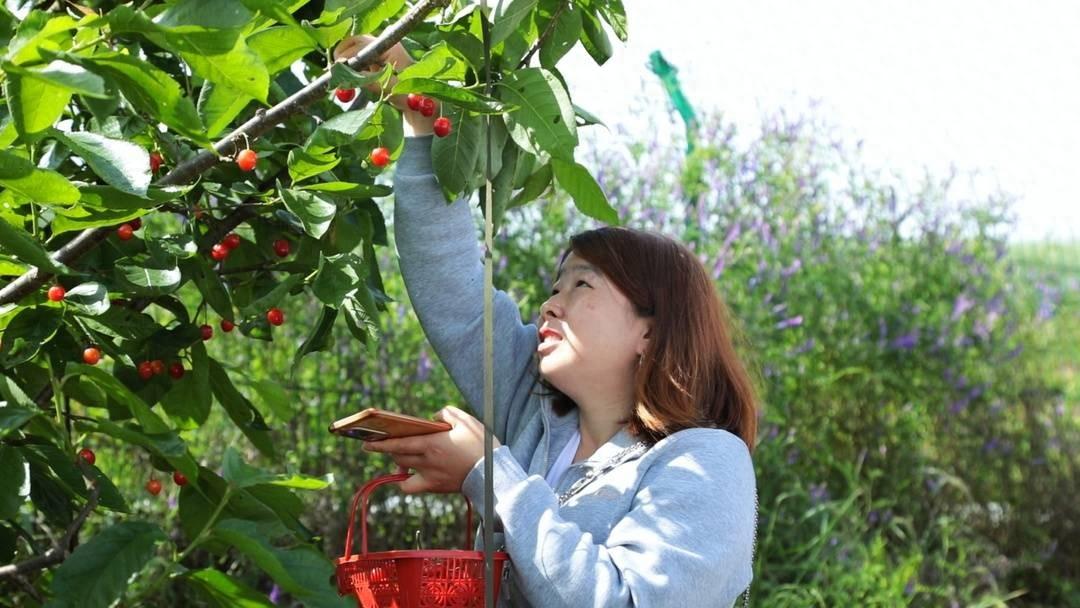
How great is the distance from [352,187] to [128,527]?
1.40ft

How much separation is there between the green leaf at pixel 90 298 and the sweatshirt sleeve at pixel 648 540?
479 mm

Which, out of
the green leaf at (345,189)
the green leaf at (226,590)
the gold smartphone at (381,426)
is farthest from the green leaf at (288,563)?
the green leaf at (345,189)

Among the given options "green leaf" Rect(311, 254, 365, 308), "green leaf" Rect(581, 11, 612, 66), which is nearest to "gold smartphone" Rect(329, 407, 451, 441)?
"green leaf" Rect(311, 254, 365, 308)

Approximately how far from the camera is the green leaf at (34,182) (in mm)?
1161

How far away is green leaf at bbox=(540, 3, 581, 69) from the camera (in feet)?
4.82

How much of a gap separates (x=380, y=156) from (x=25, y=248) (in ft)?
1.24

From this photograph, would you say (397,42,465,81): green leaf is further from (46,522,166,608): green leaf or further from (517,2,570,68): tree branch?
(46,522,166,608): green leaf

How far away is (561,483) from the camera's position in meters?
1.82

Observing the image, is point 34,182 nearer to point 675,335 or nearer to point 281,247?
point 281,247

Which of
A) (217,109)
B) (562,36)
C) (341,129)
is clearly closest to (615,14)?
(562,36)

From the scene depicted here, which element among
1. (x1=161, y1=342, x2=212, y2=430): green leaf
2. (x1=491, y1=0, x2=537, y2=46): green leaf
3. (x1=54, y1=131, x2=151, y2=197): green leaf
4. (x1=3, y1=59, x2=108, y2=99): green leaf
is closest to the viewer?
(x1=3, y1=59, x2=108, y2=99): green leaf

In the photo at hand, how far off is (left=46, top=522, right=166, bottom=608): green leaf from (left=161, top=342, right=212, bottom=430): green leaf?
0.38 metres

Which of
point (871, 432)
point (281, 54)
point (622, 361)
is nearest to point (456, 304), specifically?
point (622, 361)

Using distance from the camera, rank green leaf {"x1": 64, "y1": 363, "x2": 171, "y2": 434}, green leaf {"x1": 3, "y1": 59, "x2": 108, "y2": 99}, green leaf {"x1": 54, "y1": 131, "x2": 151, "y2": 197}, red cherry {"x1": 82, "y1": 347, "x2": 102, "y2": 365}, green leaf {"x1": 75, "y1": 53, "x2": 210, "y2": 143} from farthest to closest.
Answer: red cherry {"x1": 82, "y1": 347, "x2": 102, "y2": 365} → green leaf {"x1": 64, "y1": 363, "x2": 171, "y2": 434} → green leaf {"x1": 54, "y1": 131, "x2": 151, "y2": 197} → green leaf {"x1": 75, "y1": 53, "x2": 210, "y2": 143} → green leaf {"x1": 3, "y1": 59, "x2": 108, "y2": 99}
